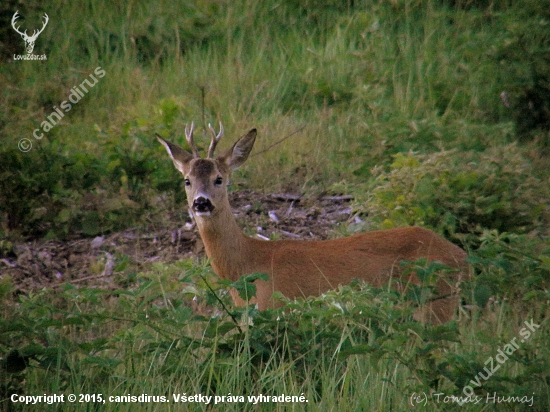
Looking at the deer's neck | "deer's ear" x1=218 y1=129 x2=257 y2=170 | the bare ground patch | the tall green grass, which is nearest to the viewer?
the tall green grass

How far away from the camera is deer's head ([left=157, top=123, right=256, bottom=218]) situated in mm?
5887

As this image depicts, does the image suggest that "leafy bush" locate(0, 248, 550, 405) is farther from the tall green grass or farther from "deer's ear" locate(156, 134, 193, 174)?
"deer's ear" locate(156, 134, 193, 174)

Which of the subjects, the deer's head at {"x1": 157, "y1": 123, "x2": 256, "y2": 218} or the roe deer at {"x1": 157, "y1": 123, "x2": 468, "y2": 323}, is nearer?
the roe deer at {"x1": 157, "y1": 123, "x2": 468, "y2": 323}

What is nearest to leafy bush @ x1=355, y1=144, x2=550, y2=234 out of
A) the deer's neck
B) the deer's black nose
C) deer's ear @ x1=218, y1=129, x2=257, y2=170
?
deer's ear @ x1=218, y1=129, x2=257, y2=170

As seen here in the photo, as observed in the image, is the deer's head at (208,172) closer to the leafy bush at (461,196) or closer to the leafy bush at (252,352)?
the leafy bush at (461,196)

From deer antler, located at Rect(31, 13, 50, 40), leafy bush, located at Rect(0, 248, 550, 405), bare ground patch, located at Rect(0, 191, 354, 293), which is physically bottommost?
leafy bush, located at Rect(0, 248, 550, 405)

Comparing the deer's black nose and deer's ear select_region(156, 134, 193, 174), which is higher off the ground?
deer's ear select_region(156, 134, 193, 174)

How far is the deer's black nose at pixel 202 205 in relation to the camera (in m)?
5.83

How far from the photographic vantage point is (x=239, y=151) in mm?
6355

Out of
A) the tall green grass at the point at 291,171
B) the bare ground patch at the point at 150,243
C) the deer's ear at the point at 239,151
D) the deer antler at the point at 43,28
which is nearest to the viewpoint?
the tall green grass at the point at 291,171

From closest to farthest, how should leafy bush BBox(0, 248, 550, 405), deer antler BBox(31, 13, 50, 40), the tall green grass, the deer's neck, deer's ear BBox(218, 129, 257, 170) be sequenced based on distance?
leafy bush BBox(0, 248, 550, 405) < the tall green grass < the deer's neck < deer's ear BBox(218, 129, 257, 170) < deer antler BBox(31, 13, 50, 40)

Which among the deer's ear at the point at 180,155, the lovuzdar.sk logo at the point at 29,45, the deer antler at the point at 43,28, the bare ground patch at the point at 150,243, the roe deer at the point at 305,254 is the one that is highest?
the deer antler at the point at 43,28

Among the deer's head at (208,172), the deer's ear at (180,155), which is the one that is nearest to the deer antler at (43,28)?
the deer's ear at (180,155)

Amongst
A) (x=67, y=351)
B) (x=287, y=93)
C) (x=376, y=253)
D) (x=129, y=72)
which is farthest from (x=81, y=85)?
(x=67, y=351)
